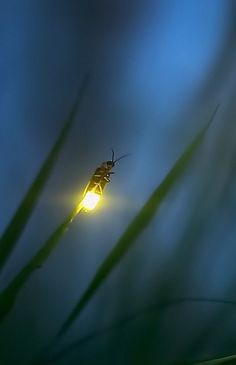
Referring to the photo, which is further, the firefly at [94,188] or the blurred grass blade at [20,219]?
the firefly at [94,188]

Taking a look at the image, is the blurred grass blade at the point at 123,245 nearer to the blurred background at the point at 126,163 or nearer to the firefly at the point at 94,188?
the firefly at the point at 94,188

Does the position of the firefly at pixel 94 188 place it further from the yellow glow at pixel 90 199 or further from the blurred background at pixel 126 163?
the blurred background at pixel 126 163

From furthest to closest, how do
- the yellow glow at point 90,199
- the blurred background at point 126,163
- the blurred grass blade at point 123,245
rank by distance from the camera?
the blurred background at point 126,163
the yellow glow at point 90,199
the blurred grass blade at point 123,245

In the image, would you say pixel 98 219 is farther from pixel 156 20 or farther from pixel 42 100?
pixel 156 20

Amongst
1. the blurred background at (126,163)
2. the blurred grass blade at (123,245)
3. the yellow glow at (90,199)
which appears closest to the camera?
the blurred grass blade at (123,245)

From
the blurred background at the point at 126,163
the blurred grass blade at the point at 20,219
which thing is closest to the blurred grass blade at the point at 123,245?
the blurred grass blade at the point at 20,219

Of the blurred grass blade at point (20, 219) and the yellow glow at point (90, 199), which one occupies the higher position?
the yellow glow at point (90, 199)

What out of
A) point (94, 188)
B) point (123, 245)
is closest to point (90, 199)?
point (94, 188)

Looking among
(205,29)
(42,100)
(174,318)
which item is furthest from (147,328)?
(205,29)
